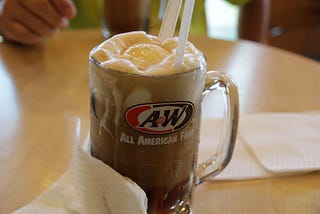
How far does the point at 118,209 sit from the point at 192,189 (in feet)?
0.31

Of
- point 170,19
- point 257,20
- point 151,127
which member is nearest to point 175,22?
point 170,19

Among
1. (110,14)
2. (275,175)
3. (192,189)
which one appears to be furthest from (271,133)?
(110,14)

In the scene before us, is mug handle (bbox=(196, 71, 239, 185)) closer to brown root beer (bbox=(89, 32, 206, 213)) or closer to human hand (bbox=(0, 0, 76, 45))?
brown root beer (bbox=(89, 32, 206, 213))

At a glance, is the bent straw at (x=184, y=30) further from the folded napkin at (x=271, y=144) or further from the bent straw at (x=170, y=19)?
the folded napkin at (x=271, y=144)

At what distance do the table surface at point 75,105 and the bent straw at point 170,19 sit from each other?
181 millimetres

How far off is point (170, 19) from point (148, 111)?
0.11 meters

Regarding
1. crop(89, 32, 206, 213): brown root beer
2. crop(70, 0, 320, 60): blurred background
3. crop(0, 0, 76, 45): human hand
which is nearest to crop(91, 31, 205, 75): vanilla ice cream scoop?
crop(89, 32, 206, 213): brown root beer

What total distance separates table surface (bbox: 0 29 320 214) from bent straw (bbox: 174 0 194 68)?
0.58 feet

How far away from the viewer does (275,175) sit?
20.7 inches

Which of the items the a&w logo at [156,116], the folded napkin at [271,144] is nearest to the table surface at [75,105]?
the folded napkin at [271,144]

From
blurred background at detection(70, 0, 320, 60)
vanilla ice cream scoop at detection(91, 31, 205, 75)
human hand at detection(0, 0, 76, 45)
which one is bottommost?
blurred background at detection(70, 0, 320, 60)

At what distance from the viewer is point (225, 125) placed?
48 cm

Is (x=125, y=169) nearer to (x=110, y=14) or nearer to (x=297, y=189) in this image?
(x=297, y=189)

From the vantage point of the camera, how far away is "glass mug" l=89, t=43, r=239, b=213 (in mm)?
365
